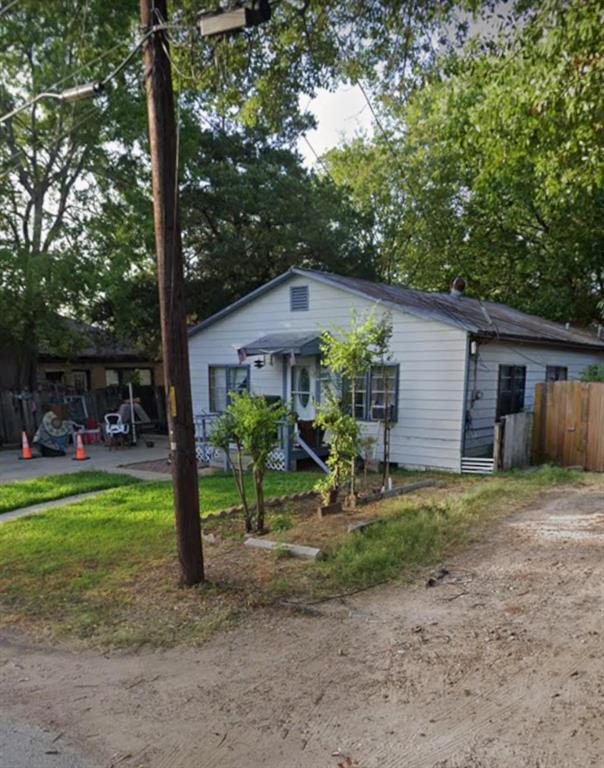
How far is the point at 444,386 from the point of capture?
1074 centimetres

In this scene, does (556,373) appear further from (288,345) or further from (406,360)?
(288,345)

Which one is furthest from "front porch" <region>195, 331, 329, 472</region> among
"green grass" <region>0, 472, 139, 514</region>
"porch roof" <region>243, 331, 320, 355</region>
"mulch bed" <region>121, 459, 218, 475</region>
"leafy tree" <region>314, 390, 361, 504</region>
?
"leafy tree" <region>314, 390, 361, 504</region>

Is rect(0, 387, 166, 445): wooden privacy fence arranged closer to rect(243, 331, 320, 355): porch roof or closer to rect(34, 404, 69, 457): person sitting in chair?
rect(34, 404, 69, 457): person sitting in chair

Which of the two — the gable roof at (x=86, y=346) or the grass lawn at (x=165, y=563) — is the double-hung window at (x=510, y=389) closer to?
the grass lawn at (x=165, y=563)

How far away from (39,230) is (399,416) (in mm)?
12192

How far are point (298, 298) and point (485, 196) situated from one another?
1099 centimetres

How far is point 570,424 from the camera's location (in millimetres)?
11039

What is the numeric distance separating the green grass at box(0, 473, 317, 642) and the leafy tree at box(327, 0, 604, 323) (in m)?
6.46

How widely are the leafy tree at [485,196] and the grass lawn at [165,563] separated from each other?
5221 mm

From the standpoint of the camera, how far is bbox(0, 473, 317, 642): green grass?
14.7 feet

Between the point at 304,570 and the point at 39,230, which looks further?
the point at 39,230

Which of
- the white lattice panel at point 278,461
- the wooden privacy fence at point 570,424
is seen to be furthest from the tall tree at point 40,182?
the wooden privacy fence at point 570,424

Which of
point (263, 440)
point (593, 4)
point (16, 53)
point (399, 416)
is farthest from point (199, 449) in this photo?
point (16, 53)

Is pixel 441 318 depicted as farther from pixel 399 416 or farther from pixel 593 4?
pixel 593 4
